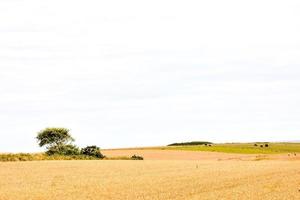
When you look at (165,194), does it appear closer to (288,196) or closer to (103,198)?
(103,198)

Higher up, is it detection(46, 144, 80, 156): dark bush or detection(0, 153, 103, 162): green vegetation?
detection(46, 144, 80, 156): dark bush

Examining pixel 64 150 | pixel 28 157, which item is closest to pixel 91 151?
pixel 64 150

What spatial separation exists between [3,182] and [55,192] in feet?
37.8

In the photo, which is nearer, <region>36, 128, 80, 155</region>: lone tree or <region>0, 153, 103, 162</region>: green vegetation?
<region>0, 153, 103, 162</region>: green vegetation

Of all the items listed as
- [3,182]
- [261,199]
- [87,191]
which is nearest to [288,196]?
[261,199]

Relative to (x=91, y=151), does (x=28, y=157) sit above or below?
Answer: below

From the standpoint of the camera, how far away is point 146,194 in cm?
3422

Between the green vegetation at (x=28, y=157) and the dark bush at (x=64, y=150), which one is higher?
the dark bush at (x=64, y=150)

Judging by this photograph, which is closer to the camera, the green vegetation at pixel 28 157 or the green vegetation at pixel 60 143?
the green vegetation at pixel 28 157

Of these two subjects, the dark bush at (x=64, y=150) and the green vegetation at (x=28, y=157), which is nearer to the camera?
the green vegetation at (x=28, y=157)

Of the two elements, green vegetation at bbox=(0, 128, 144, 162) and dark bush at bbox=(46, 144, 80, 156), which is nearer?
green vegetation at bbox=(0, 128, 144, 162)

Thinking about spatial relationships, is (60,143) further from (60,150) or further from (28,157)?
(28,157)

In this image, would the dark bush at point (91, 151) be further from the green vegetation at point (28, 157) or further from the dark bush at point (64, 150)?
the green vegetation at point (28, 157)

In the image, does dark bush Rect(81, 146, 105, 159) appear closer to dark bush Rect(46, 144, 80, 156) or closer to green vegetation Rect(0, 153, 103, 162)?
dark bush Rect(46, 144, 80, 156)
